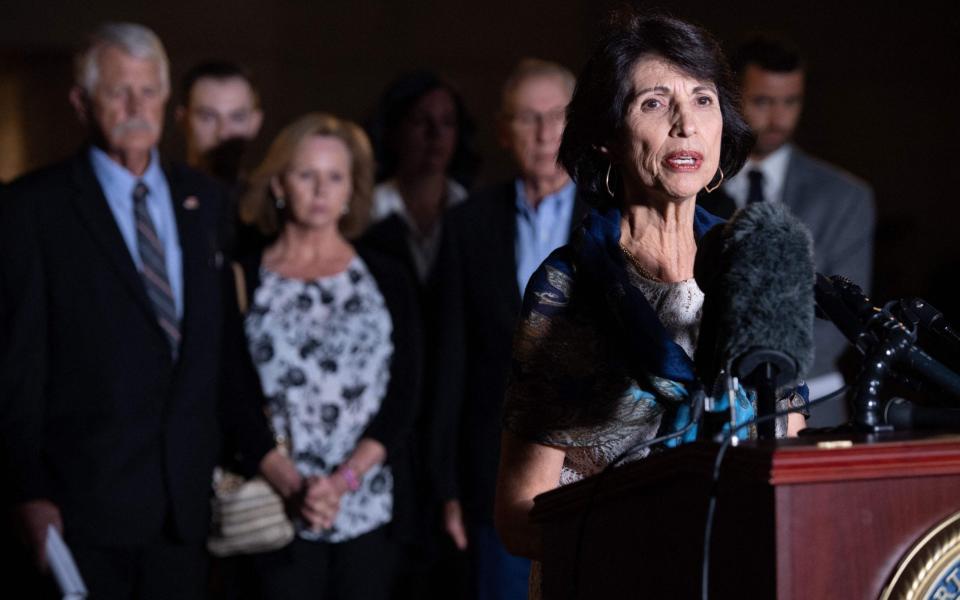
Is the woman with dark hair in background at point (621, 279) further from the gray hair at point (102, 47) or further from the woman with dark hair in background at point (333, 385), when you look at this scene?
the gray hair at point (102, 47)

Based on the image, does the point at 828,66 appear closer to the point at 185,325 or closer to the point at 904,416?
the point at 185,325

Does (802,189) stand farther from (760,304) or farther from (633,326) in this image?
(760,304)

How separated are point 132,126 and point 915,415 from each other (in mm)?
2728

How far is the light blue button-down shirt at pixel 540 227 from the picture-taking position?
12.9ft

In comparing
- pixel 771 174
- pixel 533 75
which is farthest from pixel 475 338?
pixel 771 174

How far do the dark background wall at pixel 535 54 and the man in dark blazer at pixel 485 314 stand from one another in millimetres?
2743

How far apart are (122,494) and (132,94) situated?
1116 mm

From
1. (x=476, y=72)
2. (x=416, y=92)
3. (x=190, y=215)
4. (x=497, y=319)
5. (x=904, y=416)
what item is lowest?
(x=904, y=416)

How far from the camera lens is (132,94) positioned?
379 centimetres

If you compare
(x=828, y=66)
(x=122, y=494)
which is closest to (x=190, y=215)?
(x=122, y=494)

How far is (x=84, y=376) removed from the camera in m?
3.47

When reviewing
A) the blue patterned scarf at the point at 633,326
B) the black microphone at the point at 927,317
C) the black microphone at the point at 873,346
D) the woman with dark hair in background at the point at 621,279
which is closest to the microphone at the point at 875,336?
the black microphone at the point at 873,346

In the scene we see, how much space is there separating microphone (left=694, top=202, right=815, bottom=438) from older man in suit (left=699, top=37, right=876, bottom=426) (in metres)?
2.81

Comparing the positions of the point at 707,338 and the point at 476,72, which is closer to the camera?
the point at 707,338
